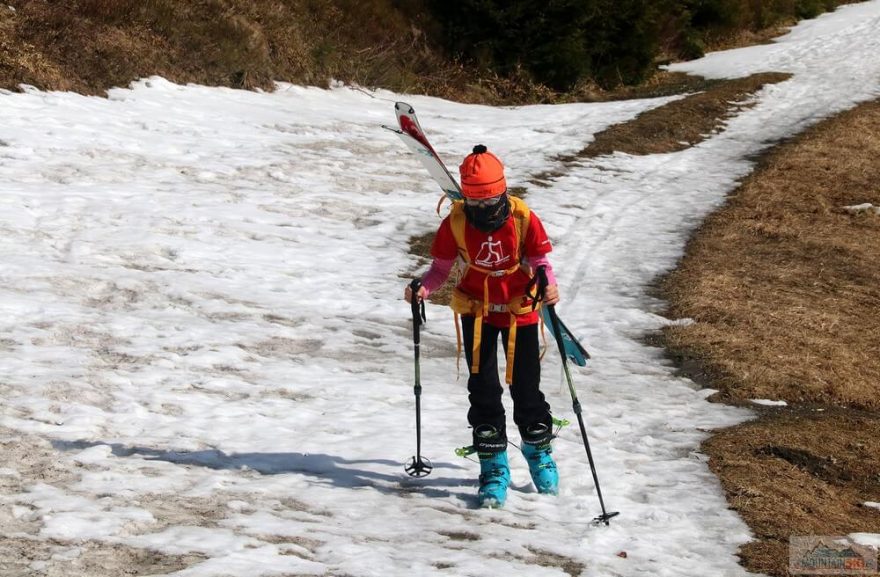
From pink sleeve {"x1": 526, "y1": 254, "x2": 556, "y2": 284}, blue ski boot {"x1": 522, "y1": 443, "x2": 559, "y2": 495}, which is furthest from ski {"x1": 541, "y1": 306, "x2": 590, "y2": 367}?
blue ski boot {"x1": 522, "y1": 443, "x2": 559, "y2": 495}

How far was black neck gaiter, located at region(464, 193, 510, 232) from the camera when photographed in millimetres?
6082

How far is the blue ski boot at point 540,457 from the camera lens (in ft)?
21.1

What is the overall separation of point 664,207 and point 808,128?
300 inches

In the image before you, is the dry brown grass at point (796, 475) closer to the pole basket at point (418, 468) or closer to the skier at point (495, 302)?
the skier at point (495, 302)

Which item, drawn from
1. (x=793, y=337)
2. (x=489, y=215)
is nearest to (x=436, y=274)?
(x=489, y=215)

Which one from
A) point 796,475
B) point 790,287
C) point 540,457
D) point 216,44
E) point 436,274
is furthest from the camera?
point 216,44

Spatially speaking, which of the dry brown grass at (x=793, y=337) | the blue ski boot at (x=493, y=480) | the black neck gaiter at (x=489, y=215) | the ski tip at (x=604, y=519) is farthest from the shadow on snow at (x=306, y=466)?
the dry brown grass at (x=793, y=337)

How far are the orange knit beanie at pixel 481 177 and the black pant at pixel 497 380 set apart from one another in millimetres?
822

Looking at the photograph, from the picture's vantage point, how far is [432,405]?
8406mm

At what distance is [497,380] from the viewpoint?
638 cm

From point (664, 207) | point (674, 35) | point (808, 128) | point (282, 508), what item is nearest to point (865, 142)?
point (808, 128)

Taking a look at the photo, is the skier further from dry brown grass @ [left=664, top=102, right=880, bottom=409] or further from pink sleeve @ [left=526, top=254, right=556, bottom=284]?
dry brown grass @ [left=664, top=102, right=880, bottom=409]

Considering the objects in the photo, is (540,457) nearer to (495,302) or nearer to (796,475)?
(495,302)

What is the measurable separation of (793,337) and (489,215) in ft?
18.5
